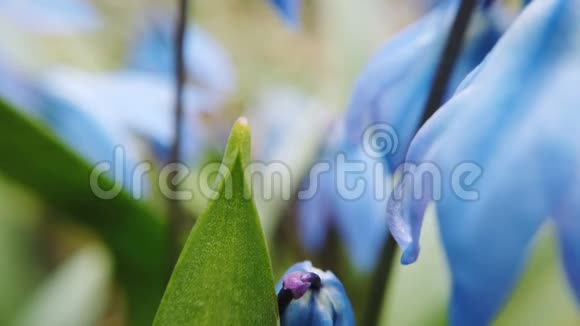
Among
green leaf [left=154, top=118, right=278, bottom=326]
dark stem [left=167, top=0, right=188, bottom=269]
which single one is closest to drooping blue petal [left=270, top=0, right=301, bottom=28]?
dark stem [left=167, top=0, right=188, bottom=269]

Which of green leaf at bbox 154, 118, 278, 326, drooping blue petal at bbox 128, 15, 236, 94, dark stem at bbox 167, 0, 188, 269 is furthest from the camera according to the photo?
drooping blue petal at bbox 128, 15, 236, 94

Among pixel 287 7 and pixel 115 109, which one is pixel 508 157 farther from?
pixel 115 109

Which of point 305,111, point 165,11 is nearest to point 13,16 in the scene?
point 165,11

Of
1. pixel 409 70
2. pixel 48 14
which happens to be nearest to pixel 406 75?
pixel 409 70

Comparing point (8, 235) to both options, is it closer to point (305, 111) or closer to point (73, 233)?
point (73, 233)

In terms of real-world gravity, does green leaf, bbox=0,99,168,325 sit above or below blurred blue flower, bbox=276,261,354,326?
below

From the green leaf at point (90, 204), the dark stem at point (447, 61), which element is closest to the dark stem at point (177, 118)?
the green leaf at point (90, 204)

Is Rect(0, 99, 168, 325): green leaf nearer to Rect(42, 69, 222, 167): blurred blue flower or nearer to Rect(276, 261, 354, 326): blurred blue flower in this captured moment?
Rect(42, 69, 222, 167): blurred blue flower
